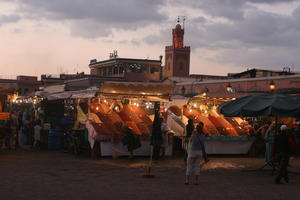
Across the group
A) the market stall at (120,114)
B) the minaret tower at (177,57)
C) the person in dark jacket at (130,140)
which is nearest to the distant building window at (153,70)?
the minaret tower at (177,57)

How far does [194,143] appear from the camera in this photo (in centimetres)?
1351

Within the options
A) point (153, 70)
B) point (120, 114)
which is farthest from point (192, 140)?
point (153, 70)

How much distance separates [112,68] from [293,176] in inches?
2690

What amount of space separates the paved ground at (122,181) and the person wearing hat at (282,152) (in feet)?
0.95

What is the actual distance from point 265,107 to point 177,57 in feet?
266

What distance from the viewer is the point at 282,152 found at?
46.0ft

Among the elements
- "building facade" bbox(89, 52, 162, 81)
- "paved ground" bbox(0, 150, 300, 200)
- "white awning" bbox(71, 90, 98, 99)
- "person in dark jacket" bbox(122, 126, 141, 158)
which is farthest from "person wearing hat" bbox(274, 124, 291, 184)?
"building facade" bbox(89, 52, 162, 81)

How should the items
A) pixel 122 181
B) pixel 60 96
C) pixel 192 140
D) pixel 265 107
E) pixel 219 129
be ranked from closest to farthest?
pixel 122 181, pixel 192 140, pixel 265 107, pixel 60 96, pixel 219 129

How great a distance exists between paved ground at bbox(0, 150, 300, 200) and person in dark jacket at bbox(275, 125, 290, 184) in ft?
0.96

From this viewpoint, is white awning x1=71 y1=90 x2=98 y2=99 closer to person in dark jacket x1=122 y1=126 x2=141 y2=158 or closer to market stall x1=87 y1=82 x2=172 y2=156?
market stall x1=87 y1=82 x2=172 y2=156

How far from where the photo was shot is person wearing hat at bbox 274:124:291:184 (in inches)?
545

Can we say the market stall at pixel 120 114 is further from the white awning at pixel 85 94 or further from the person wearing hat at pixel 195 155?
the person wearing hat at pixel 195 155

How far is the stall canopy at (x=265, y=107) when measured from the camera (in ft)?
50.5

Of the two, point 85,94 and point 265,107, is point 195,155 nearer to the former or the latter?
point 265,107
